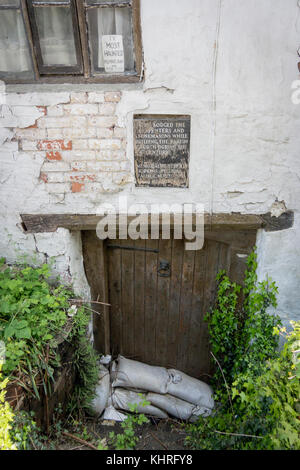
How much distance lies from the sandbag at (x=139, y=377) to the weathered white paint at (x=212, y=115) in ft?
4.14

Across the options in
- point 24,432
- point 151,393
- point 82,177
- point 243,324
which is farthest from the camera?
point 151,393

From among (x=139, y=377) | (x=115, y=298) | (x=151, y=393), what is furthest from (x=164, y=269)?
(x=151, y=393)

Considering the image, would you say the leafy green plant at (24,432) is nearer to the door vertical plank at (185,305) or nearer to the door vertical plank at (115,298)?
the door vertical plank at (115,298)

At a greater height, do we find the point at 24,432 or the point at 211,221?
the point at 211,221

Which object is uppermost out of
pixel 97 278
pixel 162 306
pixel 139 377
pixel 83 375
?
pixel 97 278

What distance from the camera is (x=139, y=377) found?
327cm

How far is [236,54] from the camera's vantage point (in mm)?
2293

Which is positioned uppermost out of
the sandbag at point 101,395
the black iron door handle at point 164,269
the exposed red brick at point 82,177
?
the exposed red brick at point 82,177

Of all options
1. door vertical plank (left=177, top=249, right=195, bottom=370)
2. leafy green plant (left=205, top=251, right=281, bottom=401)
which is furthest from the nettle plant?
door vertical plank (left=177, top=249, right=195, bottom=370)

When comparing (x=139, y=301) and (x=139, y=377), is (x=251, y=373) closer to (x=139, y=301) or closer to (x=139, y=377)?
(x=139, y=377)

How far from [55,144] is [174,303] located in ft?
6.35

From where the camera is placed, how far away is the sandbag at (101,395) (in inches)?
120

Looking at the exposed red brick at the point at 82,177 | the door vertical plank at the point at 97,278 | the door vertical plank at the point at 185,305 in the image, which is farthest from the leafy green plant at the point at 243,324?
the exposed red brick at the point at 82,177

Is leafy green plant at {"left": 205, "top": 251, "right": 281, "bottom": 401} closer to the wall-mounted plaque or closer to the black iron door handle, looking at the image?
the black iron door handle
